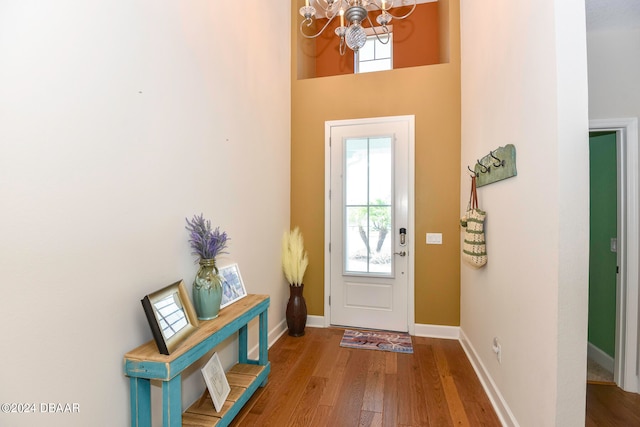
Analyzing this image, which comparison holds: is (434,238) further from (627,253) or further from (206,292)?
(206,292)

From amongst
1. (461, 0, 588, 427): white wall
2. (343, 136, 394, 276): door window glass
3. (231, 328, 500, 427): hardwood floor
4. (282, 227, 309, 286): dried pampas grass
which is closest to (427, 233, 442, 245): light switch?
(343, 136, 394, 276): door window glass

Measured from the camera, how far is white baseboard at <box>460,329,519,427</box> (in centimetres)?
183

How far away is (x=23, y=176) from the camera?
3.38 feet

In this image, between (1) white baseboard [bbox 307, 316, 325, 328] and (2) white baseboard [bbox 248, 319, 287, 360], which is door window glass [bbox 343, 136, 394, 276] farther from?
(2) white baseboard [bbox 248, 319, 287, 360]

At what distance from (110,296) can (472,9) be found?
11.7 feet

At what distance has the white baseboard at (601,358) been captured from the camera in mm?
2553

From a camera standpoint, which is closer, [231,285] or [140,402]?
[140,402]

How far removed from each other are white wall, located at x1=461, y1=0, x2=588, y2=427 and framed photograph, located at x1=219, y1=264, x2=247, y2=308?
6.17 feet

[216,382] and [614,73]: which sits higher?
[614,73]

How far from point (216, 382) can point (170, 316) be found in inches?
25.5

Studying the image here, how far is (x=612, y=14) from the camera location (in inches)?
86.1

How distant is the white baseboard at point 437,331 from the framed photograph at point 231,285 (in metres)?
2.06

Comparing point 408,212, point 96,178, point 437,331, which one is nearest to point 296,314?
point 437,331

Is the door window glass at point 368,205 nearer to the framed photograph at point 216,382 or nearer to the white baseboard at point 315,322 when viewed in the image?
the white baseboard at point 315,322
